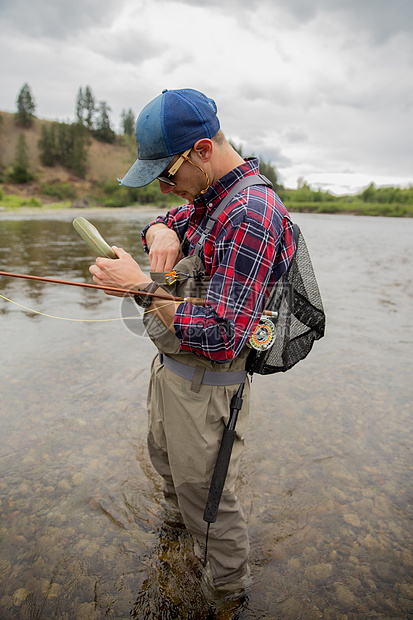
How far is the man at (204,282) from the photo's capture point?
163 cm

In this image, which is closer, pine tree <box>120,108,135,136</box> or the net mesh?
the net mesh

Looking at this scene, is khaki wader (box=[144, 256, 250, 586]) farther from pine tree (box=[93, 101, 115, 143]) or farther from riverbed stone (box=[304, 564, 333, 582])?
pine tree (box=[93, 101, 115, 143])

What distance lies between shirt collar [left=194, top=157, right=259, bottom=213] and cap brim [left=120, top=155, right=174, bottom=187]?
0.25 metres

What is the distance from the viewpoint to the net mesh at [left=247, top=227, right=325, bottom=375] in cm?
195

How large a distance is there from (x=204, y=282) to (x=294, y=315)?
1.72ft

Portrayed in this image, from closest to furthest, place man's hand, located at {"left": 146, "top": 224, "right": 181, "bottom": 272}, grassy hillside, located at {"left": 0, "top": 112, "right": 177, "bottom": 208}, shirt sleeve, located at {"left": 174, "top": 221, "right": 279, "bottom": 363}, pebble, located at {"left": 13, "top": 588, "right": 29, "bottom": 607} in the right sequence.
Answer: shirt sleeve, located at {"left": 174, "top": 221, "right": 279, "bottom": 363} < man's hand, located at {"left": 146, "top": 224, "right": 181, "bottom": 272} < pebble, located at {"left": 13, "top": 588, "right": 29, "bottom": 607} < grassy hillside, located at {"left": 0, "top": 112, "right": 177, "bottom": 208}

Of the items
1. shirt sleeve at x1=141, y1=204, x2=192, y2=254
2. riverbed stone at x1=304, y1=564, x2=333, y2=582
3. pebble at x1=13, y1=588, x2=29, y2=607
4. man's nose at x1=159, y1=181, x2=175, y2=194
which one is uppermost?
man's nose at x1=159, y1=181, x2=175, y2=194

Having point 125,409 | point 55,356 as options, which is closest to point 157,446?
point 125,409

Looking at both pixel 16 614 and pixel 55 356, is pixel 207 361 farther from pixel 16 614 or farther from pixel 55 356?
pixel 55 356

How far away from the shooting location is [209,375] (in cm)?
200

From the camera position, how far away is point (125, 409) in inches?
175

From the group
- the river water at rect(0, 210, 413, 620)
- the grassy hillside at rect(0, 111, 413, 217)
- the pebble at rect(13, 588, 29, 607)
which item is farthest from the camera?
the grassy hillside at rect(0, 111, 413, 217)

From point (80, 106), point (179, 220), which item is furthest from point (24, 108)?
point (179, 220)

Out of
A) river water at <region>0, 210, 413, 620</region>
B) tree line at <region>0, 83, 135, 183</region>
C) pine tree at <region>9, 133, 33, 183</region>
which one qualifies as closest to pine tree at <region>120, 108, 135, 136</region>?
tree line at <region>0, 83, 135, 183</region>
